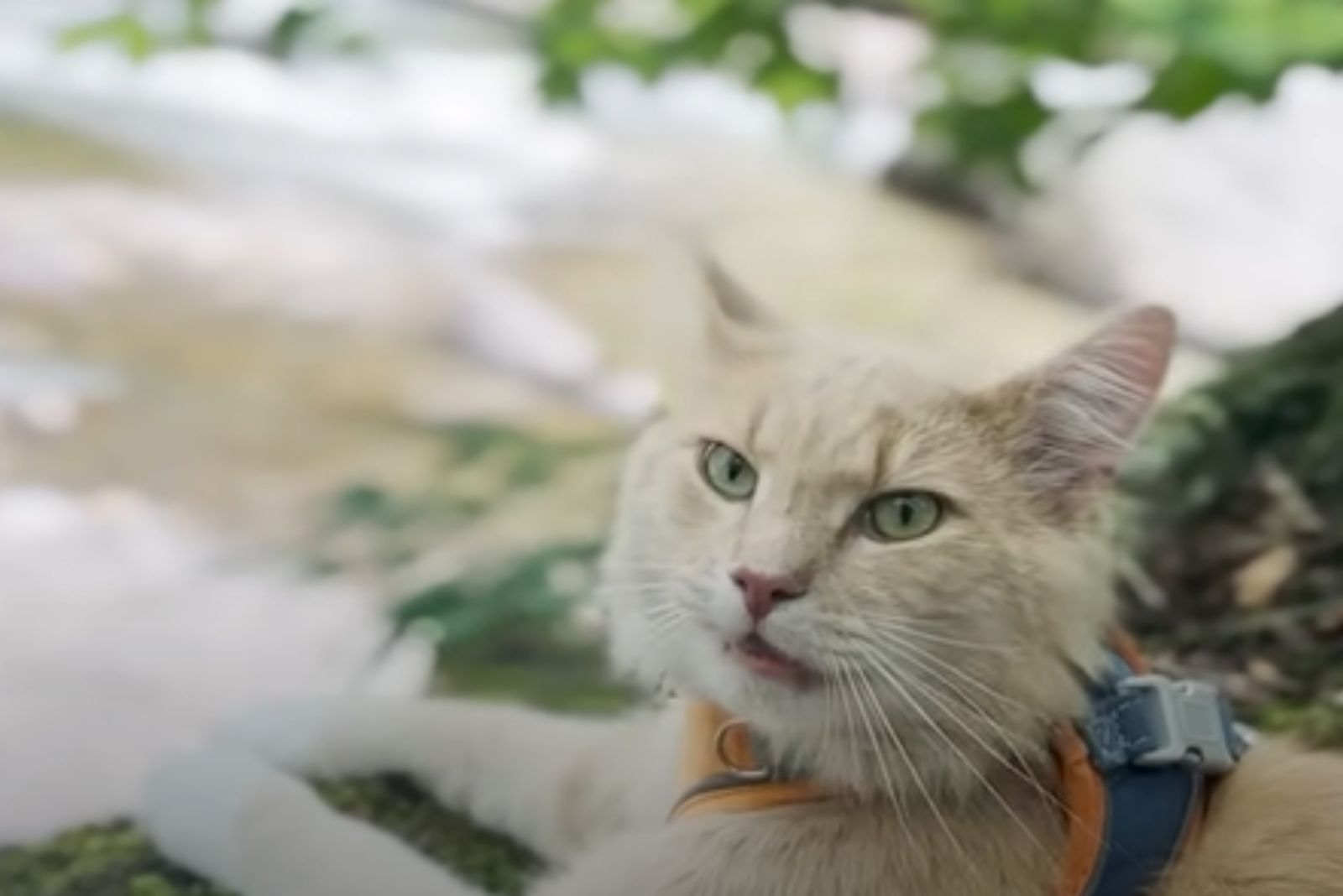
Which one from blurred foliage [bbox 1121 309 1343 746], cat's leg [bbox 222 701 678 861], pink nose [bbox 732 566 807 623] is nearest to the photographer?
pink nose [bbox 732 566 807 623]

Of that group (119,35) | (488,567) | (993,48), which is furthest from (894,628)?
(119,35)

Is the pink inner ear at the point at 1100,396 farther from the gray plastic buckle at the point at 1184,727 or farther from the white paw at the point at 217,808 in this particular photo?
the white paw at the point at 217,808

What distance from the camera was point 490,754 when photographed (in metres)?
1.30

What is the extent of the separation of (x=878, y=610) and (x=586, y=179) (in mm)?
1232

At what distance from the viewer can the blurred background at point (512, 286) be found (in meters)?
1.45

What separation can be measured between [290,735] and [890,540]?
525 mm

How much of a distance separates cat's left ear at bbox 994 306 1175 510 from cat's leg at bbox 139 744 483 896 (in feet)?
1.53

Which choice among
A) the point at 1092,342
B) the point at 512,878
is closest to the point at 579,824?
the point at 512,878

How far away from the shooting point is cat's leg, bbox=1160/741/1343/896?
0.99 meters

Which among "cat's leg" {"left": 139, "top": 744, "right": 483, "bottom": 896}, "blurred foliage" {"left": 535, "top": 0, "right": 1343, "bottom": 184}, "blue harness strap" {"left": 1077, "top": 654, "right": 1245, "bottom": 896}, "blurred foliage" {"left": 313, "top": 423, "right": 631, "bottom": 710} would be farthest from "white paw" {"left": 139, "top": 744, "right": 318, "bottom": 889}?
"blurred foliage" {"left": 535, "top": 0, "right": 1343, "bottom": 184}

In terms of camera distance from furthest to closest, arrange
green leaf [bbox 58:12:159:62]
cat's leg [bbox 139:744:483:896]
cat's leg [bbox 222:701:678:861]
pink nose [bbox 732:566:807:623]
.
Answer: green leaf [bbox 58:12:159:62] < cat's leg [bbox 222:701:678:861] < cat's leg [bbox 139:744:483:896] < pink nose [bbox 732:566:807:623]

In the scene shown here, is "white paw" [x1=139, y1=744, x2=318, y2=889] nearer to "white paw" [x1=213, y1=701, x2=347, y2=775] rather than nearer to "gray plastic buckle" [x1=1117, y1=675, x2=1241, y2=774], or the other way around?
"white paw" [x1=213, y1=701, x2=347, y2=775]

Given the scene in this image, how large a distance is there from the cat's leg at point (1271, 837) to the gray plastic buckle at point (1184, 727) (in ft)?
0.07

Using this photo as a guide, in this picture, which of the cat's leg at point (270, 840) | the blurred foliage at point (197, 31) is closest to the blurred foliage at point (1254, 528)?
the cat's leg at point (270, 840)
